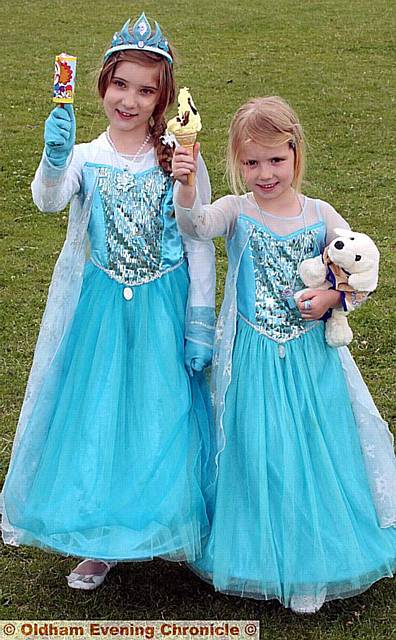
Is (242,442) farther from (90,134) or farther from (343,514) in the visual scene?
(90,134)

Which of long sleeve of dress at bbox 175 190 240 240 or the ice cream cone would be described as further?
long sleeve of dress at bbox 175 190 240 240

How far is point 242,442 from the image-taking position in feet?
12.4

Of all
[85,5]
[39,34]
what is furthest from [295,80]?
[85,5]

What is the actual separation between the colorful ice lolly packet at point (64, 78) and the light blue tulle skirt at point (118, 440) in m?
0.68

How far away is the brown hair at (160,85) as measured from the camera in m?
3.75

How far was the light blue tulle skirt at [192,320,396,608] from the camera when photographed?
370 centimetres

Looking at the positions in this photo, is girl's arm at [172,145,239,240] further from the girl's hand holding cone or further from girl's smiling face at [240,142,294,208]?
girl's smiling face at [240,142,294,208]

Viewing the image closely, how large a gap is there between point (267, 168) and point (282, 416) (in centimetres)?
84

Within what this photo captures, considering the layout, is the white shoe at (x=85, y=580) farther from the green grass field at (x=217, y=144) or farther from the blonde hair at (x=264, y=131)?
the blonde hair at (x=264, y=131)

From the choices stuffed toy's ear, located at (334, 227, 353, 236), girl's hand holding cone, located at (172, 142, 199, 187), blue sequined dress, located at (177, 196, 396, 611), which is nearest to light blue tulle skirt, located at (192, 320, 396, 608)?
blue sequined dress, located at (177, 196, 396, 611)

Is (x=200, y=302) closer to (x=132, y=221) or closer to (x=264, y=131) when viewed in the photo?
(x=132, y=221)

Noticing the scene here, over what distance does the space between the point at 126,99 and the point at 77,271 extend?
24.4 inches

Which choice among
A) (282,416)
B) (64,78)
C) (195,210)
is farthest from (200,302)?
(64,78)

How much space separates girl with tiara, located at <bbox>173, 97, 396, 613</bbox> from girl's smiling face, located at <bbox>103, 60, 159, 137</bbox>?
31 centimetres
